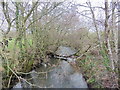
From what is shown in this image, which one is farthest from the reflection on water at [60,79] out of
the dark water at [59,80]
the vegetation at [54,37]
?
the vegetation at [54,37]

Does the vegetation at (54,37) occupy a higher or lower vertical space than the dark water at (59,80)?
higher

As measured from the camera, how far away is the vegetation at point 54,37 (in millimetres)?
4680

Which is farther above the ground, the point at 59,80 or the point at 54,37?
the point at 54,37

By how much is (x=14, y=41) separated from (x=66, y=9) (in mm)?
3511

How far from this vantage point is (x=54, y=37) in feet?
34.4

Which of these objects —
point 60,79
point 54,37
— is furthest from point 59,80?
point 54,37

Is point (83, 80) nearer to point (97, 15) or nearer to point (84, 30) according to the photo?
point (97, 15)

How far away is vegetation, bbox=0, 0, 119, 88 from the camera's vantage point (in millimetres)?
4680

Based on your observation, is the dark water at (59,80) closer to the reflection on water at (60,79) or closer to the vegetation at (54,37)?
the reflection on water at (60,79)

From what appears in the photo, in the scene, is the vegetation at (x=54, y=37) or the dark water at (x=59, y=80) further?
the dark water at (x=59, y=80)

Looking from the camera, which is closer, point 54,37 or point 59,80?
point 59,80

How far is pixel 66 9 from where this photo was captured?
313 inches

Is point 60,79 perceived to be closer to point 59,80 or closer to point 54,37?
point 59,80

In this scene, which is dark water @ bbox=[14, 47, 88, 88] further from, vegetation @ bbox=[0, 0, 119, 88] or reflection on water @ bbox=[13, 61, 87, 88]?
vegetation @ bbox=[0, 0, 119, 88]
